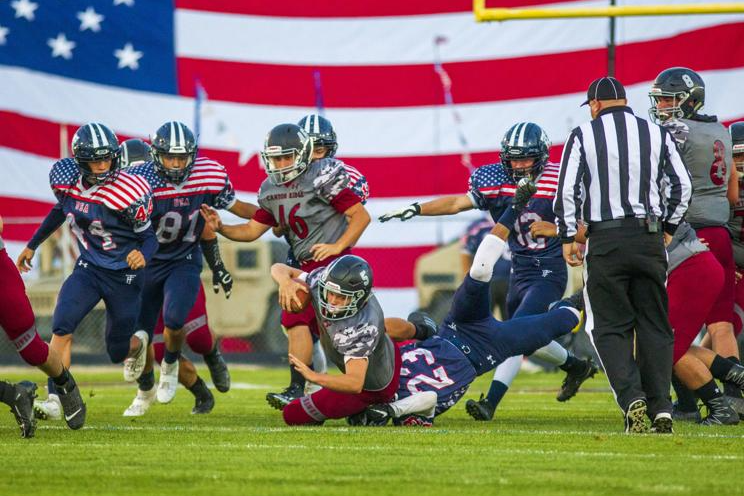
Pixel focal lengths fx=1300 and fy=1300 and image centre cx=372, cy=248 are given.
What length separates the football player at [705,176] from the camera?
24.2ft

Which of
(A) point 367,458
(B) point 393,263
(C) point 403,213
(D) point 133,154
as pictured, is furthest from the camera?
(B) point 393,263

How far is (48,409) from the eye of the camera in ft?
25.5

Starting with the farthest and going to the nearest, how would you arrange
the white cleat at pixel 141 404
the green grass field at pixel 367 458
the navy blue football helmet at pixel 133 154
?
the navy blue football helmet at pixel 133 154 < the white cleat at pixel 141 404 < the green grass field at pixel 367 458

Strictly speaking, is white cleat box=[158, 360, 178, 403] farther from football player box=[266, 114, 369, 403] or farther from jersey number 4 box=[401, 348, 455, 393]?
jersey number 4 box=[401, 348, 455, 393]

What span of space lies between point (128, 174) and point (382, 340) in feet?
7.82

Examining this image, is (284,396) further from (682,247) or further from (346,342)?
(682,247)

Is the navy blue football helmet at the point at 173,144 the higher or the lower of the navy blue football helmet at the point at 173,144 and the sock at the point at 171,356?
the higher

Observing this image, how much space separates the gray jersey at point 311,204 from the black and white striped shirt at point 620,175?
5.83 feet

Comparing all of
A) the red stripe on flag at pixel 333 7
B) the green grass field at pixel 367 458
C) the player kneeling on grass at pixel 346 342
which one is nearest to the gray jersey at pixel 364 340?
the player kneeling on grass at pixel 346 342

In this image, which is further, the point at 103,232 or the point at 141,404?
the point at 141,404

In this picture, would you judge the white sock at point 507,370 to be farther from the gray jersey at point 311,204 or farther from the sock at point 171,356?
the sock at point 171,356

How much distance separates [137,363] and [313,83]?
304 inches

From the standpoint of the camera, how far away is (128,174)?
8.39 m

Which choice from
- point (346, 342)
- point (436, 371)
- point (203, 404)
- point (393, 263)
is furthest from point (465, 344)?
point (393, 263)
